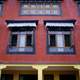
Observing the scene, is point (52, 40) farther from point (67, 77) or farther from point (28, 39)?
point (67, 77)

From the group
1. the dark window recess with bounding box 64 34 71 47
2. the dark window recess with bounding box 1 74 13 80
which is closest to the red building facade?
the dark window recess with bounding box 64 34 71 47

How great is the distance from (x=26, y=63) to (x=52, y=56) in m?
2.07

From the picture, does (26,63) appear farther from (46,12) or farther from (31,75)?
(46,12)

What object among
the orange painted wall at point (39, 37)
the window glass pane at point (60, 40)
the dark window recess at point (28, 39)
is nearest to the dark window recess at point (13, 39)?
the orange painted wall at point (39, 37)

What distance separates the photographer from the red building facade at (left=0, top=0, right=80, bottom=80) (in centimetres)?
1684

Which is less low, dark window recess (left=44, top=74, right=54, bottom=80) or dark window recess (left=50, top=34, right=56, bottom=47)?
dark window recess (left=50, top=34, right=56, bottom=47)

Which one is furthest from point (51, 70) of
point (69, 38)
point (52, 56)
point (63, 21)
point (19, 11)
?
point (19, 11)

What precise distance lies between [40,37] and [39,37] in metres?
0.08

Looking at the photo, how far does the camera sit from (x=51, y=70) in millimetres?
17875

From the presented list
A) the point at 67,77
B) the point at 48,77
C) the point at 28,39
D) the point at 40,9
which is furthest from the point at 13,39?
the point at 67,77

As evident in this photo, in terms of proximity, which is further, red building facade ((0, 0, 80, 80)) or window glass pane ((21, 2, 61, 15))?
window glass pane ((21, 2, 61, 15))

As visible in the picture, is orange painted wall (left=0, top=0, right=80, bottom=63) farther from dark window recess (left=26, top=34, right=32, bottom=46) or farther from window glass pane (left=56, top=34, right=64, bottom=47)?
window glass pane (left=56, top=34, right=64, bottom=47)

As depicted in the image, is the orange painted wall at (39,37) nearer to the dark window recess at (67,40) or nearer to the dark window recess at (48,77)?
the dark window recess at (67,40)

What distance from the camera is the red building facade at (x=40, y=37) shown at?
16.8 meters
